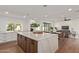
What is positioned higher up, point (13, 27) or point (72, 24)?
point (72, 24)

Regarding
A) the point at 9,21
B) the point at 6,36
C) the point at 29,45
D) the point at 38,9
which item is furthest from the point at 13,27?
the point at 29,45

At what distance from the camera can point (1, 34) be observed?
21.4ft

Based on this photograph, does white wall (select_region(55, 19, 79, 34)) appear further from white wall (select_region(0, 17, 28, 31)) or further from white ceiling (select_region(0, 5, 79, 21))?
white wall (select_region(0, 17, 28, 31))

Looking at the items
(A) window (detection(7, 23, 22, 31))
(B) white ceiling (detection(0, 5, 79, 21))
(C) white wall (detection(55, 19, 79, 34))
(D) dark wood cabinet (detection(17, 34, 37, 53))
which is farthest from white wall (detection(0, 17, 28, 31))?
(C) white wall (detection(55, 19, 79, 34))

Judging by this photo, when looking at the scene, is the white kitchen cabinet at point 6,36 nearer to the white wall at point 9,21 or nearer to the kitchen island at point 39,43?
the white wall at point 9,21

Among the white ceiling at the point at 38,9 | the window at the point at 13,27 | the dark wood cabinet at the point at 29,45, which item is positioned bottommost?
the dark wood cabinet at the point at 29,45

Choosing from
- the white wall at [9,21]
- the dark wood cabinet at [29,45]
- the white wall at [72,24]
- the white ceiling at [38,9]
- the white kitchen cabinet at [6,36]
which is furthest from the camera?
the white wall at [72,24]

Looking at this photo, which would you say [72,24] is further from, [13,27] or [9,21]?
[9,21]

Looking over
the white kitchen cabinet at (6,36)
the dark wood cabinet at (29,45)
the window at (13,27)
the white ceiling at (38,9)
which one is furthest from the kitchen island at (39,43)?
the window at (13,27)

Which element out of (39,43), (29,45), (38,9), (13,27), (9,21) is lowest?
(29,45)

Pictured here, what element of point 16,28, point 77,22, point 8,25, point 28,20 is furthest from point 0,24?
point 77,22

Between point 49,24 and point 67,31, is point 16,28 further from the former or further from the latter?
point 67,31
